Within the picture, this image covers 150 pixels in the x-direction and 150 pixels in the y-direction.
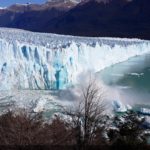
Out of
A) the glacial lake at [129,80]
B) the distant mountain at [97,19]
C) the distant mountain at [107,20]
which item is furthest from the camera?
the distant mountain at [97,19]

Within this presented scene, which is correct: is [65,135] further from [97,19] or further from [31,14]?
[31,14]

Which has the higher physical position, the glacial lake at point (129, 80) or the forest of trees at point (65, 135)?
the forest of trees at point (65, 135)

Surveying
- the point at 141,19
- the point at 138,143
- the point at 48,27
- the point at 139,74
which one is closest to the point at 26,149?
the point at 138,143

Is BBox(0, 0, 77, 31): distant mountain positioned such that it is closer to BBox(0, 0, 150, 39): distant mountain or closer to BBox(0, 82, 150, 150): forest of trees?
BBox(0, 0, 150, 39): distant mountain

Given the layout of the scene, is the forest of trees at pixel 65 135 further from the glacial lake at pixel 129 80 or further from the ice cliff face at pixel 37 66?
the glacial lake at pixel 129 80

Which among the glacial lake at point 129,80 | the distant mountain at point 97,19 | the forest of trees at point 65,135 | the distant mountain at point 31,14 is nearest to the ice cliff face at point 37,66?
the glacial lake at point 129,80

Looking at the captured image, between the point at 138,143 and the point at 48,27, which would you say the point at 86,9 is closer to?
the point at 48,27
